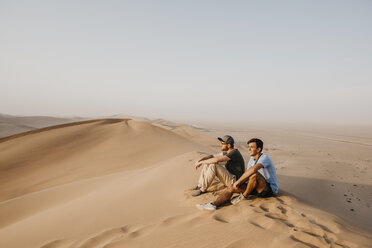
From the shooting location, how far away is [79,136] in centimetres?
1339

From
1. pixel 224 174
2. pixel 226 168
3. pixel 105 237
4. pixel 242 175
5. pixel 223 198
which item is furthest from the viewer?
pixel 226 168

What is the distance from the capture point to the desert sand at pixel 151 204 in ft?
8.63

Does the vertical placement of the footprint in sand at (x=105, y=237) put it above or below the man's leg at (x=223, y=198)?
below

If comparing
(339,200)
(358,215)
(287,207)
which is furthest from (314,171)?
(287,207)

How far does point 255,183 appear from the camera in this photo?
3.60m

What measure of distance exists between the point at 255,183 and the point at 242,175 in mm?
251

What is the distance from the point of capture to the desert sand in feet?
8.63

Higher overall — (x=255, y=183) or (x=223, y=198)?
(x=255, y=183)

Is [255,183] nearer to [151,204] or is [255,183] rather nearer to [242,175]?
[242,175]

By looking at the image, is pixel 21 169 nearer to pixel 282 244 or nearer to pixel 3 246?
pixel 3 246

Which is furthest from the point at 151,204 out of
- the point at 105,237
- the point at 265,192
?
the point at 265,192

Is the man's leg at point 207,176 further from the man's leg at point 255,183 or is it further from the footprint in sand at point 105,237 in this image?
the footprint in sand at point 105,237

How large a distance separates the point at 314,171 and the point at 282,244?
796 centimetres

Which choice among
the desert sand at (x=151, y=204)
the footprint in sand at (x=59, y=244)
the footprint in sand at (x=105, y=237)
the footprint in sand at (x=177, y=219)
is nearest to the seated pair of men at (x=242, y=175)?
the desert sand at (x=151, y=204)
